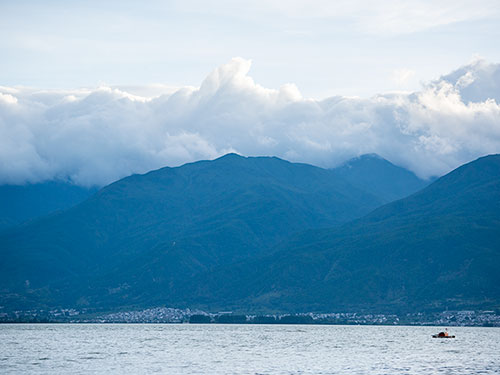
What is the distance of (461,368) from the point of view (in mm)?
191000

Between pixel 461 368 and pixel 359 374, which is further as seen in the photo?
pixel 461 368

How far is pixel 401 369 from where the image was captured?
189000 mm

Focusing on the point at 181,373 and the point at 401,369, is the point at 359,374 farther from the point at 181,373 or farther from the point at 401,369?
the point at 181,373

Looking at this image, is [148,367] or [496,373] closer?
[496,373]

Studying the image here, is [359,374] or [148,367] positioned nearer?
[359,374]

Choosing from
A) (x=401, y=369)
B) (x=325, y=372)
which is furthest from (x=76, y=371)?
(x=401, y=369)

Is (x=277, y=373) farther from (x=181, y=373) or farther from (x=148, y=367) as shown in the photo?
(x=148, y=367)

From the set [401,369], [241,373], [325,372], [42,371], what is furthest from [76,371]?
[401,369]

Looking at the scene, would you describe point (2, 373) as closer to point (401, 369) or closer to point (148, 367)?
point (148, 367)

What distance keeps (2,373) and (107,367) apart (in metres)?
27.8

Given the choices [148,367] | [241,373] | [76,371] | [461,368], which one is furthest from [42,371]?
[461,368]

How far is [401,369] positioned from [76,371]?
243 ft

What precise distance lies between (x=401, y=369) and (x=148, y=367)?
5973cm

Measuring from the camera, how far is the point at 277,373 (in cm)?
17938
